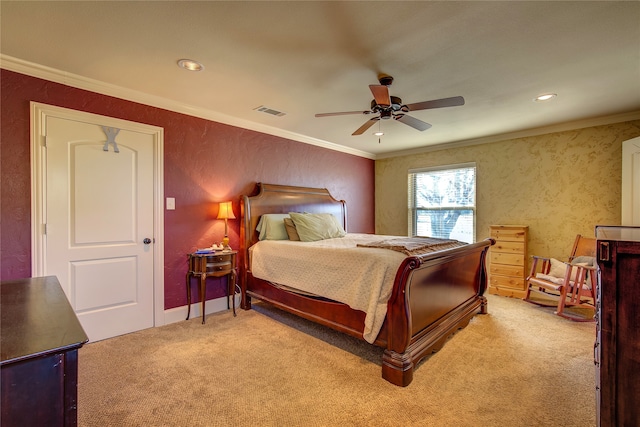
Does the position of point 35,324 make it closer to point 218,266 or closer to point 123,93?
point 218,266

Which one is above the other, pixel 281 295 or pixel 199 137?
pixel 199 137

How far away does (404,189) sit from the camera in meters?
5.75

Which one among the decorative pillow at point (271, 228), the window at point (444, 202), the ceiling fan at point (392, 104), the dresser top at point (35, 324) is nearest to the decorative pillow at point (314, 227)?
the decorative pillow at point (271, 228)

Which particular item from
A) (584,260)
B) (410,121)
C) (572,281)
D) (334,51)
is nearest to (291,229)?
(410,121)

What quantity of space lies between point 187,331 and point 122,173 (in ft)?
5.66

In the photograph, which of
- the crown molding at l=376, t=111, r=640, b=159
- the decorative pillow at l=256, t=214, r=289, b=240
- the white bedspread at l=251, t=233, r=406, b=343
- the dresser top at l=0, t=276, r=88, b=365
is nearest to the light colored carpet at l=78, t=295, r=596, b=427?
the white bedspread at l=251, t=233, r=406, b=343

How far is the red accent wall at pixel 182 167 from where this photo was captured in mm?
2367

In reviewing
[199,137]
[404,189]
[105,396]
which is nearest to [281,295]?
[105,396]

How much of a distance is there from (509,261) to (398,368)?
308cm

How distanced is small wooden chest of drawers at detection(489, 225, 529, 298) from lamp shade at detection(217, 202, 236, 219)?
3.78 m

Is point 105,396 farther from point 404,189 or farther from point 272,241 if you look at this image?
point 404,189

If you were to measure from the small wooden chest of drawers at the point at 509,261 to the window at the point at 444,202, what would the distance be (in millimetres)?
657

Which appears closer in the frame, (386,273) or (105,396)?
(105,396)

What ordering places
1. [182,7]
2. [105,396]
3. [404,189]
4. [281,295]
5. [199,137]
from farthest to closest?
[404,189] < [199,137] < [281,295] < [105,396] < [182,7]
